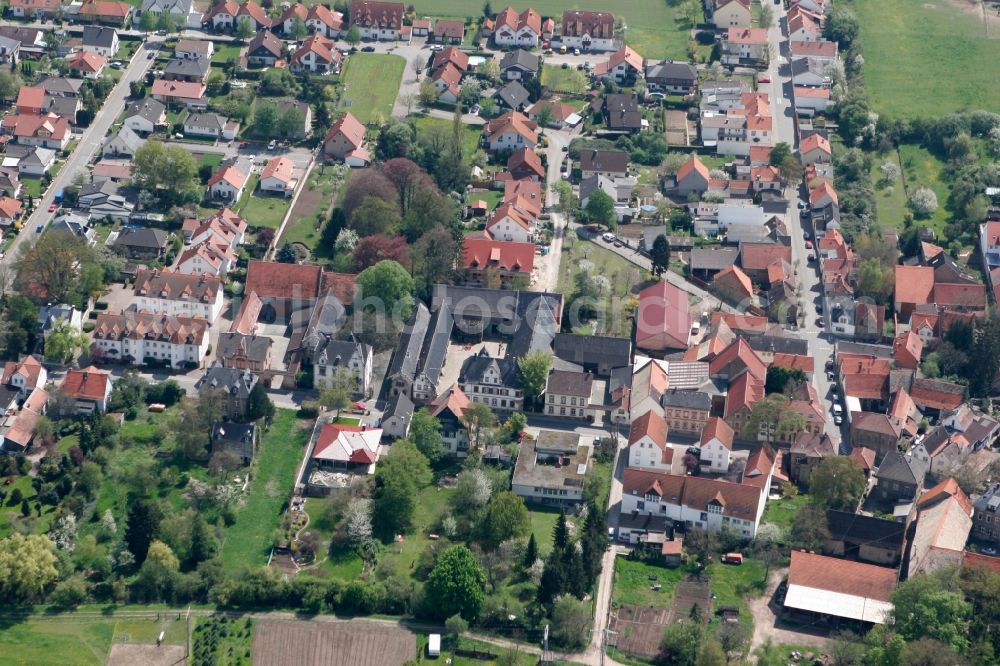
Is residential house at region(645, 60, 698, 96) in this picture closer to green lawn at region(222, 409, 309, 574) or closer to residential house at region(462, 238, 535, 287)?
residential house at region(462, 238, 535, 287)

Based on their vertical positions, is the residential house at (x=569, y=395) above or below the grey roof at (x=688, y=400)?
below

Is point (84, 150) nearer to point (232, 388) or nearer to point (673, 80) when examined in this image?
point (232, 388)

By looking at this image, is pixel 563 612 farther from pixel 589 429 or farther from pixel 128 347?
pixel 128 347

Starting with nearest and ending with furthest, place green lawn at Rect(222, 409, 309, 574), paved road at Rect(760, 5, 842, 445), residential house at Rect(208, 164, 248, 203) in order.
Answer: green lawn at Rect(222, 409, 309, 574), paved road at Rect(760, 5, 842, 445), residential house at Rect(208, 164, 248, 203)

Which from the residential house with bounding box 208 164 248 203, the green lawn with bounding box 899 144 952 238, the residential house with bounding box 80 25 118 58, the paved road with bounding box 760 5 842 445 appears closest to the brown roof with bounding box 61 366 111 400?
the residential house with bounding box 208 164 248 203

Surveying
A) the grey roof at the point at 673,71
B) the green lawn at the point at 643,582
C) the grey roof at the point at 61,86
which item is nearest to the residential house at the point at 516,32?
the grey roof at the point at 673,71

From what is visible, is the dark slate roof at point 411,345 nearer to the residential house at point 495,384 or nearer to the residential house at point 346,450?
the residential house at point 495,384

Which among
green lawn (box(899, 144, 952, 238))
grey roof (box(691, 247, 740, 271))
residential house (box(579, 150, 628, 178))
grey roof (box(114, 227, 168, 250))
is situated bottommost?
grey roof (box(114, 227, 168, 250))
